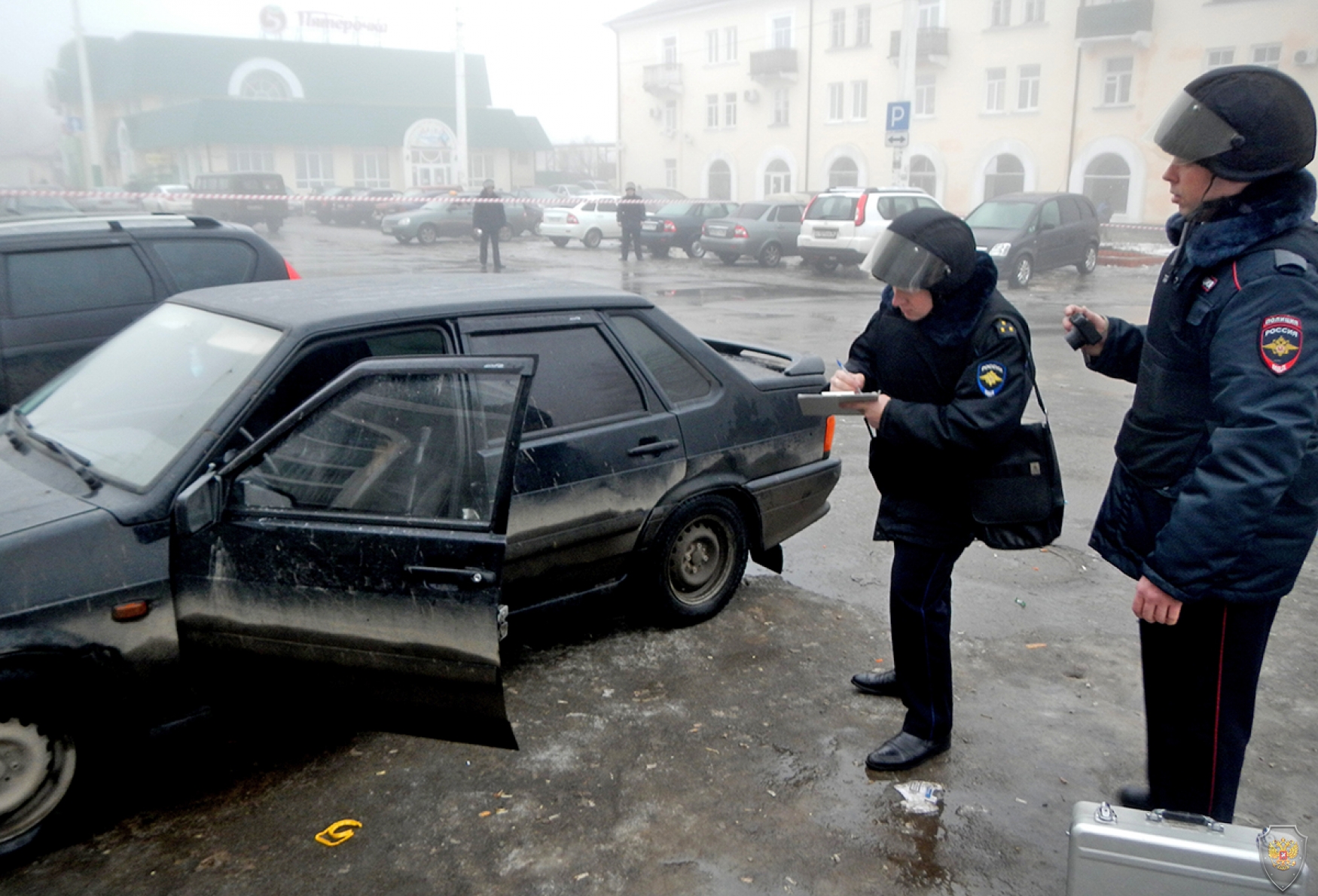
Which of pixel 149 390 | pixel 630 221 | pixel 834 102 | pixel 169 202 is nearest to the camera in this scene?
pixel 149 390

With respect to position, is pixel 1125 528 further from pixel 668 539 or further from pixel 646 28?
pixel 646 28

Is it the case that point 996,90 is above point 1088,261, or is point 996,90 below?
above

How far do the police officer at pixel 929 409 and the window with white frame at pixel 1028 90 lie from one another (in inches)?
1450

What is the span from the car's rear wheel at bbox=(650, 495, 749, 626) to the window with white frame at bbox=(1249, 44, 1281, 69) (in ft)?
109

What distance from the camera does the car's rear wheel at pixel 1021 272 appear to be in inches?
728

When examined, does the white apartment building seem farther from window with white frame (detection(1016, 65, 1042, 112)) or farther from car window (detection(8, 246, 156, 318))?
car window (detection(8, 246, 156, 318))

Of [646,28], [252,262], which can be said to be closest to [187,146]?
[646,28]

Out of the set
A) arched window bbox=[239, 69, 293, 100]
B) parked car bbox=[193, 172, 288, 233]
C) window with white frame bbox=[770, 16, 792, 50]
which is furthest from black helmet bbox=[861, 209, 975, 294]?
arched window bbox=[239, 69, 293, 100]

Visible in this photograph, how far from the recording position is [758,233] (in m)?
22.6

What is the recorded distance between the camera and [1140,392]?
99.7 inches

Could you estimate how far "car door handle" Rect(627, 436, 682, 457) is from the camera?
394cm

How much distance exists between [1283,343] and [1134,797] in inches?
63.8

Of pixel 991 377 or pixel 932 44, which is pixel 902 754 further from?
pixel 932 44

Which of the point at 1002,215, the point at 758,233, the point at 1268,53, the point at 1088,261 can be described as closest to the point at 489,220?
the point at 758,233
